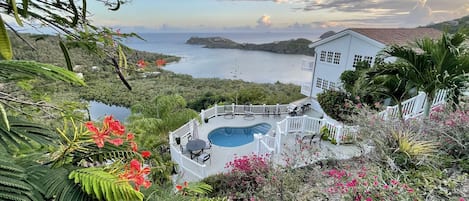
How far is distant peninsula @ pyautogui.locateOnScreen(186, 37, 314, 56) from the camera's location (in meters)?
31.6

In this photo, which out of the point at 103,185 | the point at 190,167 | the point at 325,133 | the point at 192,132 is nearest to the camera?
the point at 103,185

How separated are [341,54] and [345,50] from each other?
0.27 meters

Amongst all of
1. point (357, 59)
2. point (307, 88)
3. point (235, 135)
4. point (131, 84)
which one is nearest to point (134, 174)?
point (131, 84)

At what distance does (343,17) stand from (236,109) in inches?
Result: 329

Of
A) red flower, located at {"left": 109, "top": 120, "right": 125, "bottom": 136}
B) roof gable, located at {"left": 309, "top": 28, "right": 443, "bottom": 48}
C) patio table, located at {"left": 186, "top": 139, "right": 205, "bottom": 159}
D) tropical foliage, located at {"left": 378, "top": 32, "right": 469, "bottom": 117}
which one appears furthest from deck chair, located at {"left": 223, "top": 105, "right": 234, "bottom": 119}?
red flower, located at {"left": 109, "top": 120, "right": 125, "bottom": 136}

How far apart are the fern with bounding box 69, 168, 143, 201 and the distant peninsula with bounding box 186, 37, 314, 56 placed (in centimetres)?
3104

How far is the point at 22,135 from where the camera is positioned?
1.04 m

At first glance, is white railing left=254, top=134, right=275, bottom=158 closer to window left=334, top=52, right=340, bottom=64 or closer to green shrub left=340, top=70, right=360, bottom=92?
green shrub left=340, top=70, right=360, bottom=92

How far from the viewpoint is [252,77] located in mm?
27984

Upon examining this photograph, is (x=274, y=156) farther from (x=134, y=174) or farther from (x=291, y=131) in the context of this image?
(x=134, y=174)

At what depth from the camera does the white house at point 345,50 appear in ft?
32.8

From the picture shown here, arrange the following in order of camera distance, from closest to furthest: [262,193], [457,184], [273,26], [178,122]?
[457,184] < [262,193] < [178,122] < [273,26]

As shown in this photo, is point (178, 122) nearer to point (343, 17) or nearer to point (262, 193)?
point (262, 193)

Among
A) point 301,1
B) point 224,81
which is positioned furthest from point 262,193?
point 224,81
